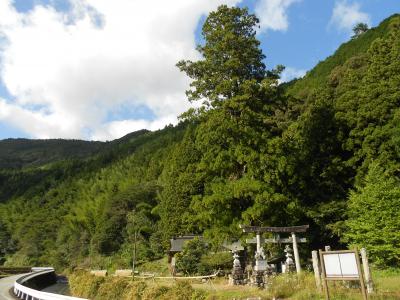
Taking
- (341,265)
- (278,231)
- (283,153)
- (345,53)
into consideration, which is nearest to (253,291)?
(341,265)

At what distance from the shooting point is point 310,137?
28922 millimetres

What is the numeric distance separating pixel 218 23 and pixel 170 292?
653 inches

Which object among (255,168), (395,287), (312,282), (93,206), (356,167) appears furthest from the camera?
(93,206)

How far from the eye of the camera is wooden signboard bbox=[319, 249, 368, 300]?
31.2 feet

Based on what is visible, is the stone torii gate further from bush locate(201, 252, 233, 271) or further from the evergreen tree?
bush locate(201, 252, 233, 271)

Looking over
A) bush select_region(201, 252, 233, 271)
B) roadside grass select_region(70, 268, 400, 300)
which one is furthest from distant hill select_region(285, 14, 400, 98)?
roadside grass select_region(70, 268, 400, 300)

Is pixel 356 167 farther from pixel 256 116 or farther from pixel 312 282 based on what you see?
pixel 312 282

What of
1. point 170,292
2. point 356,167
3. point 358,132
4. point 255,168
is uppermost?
point 358,132

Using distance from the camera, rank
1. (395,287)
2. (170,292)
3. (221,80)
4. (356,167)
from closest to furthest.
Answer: (170,292) → (395,287) → (221,80) → (356,167)

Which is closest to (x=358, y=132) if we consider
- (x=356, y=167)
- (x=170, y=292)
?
(x=356, y=167)

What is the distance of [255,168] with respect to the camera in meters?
20.7

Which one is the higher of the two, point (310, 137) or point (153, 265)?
point (310, 137)

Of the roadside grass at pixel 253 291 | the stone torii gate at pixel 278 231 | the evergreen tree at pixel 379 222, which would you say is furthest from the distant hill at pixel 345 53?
the roadside grass at pixel 253 291

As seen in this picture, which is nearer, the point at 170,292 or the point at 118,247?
the point at 170,292
